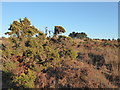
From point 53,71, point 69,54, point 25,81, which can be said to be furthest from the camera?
point 69,54

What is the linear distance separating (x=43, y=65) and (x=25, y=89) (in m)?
1.81

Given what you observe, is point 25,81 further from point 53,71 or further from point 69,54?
point 69,54

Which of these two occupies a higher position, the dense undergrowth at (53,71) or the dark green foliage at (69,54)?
the dark green foliage at (69,54)

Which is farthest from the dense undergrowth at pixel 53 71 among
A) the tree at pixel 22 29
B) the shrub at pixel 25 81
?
the tree at pixel 22 29

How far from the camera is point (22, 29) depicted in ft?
46.0

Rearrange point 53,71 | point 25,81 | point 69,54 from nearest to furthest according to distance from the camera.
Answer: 1. point 25,81
2. point 53,71
3. point 69,54

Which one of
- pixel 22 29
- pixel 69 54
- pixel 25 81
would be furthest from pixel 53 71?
pixel 22 29

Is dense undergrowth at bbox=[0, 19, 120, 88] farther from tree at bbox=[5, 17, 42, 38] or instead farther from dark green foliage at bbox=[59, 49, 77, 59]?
tree at bbox=[5, 17, 42, 38]

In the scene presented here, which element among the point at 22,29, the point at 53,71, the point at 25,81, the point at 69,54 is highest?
the point at 22,29

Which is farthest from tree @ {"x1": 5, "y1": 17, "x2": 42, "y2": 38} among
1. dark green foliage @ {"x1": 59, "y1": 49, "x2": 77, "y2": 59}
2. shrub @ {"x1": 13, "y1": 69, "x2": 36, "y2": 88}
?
shrub @ {"x1": 13, "y1": 69, "x2": 36, "y2": 88}

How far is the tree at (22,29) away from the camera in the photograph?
40.5 feet

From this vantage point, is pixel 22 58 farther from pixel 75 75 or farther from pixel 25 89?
pixel 75 75

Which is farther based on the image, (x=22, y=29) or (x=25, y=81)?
(x=22, y=29)

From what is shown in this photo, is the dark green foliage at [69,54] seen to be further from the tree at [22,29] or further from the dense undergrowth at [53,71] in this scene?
the tree at [22,29]
